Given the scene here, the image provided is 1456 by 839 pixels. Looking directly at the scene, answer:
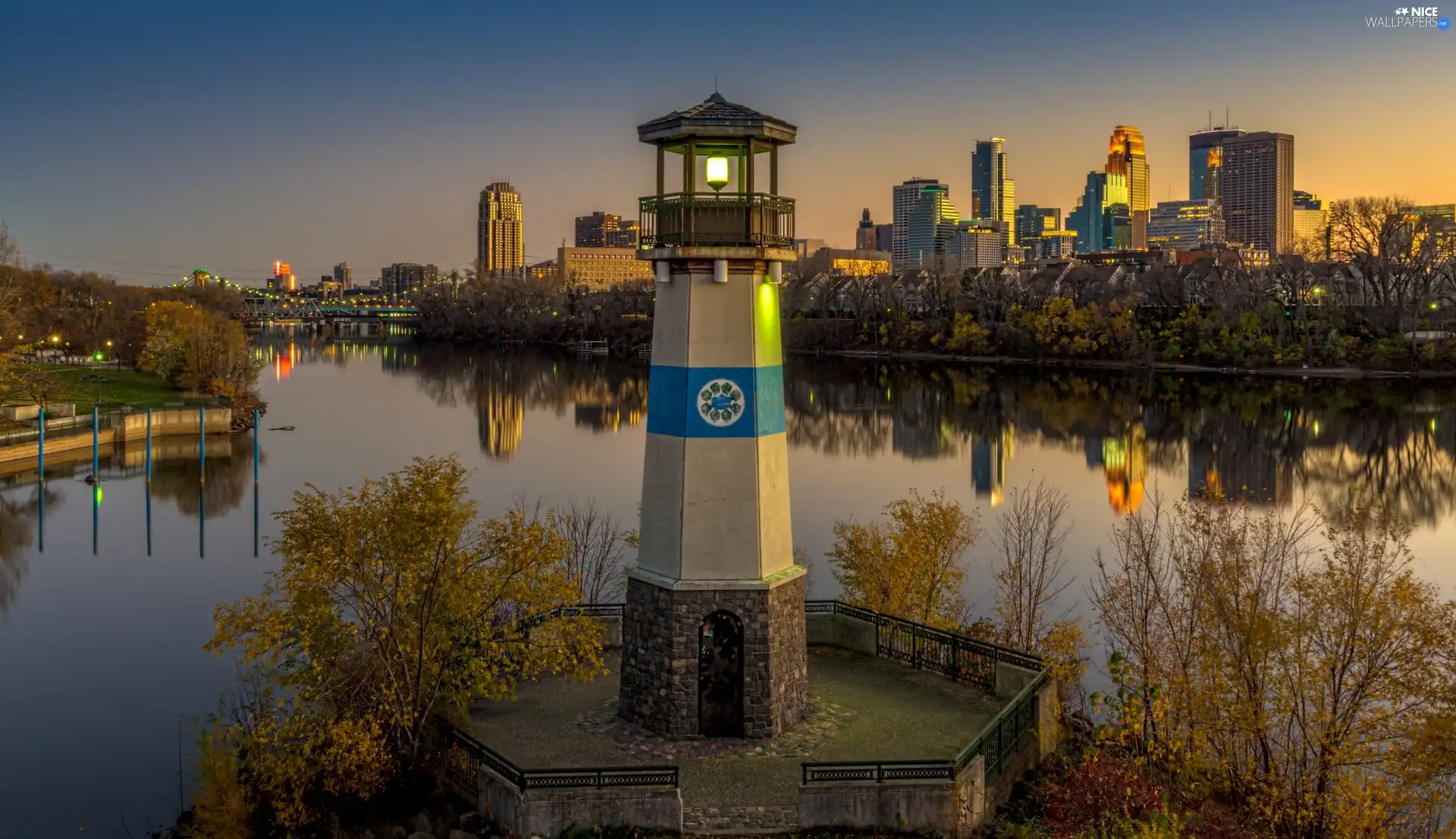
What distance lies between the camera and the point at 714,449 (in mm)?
15797

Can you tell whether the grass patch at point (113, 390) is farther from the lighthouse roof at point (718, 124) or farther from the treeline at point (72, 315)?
the lighthouse roof at point (718, 124)

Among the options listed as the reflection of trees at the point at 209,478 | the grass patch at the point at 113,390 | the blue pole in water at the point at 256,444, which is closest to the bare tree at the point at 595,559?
the reflection of trees at the point at 209,478

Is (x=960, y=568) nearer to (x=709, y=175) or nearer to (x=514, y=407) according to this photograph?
(x=709, y=175)

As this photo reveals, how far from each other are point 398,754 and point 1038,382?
78896 millimetres

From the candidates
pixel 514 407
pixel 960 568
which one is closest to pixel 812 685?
pixel 960 568

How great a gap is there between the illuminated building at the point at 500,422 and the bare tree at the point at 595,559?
2134 centimetres

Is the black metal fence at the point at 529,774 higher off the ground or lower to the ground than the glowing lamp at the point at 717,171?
lower

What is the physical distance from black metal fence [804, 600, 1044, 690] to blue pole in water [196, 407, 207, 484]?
121 feet

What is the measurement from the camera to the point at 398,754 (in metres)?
15.7

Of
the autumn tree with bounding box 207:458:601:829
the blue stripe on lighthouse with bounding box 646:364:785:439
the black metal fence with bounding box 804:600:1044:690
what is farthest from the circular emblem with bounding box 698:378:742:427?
the black metal fence with bounding box 804:600:1044:690

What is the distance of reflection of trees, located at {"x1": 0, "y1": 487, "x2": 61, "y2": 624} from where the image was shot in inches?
1238

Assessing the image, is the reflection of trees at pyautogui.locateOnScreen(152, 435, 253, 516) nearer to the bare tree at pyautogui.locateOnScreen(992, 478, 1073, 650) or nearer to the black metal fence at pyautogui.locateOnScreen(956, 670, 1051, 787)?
the bare tree at pyautogui.locateOnScreen(992, 478, 1073, 650)

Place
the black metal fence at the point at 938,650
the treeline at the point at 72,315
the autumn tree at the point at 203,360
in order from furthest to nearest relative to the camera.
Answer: the treeline at the point at 72,315 < the autumn tree at the point at 203,360 < the black metal fence at the point at 938,650

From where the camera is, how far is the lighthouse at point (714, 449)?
15688 millimetres
